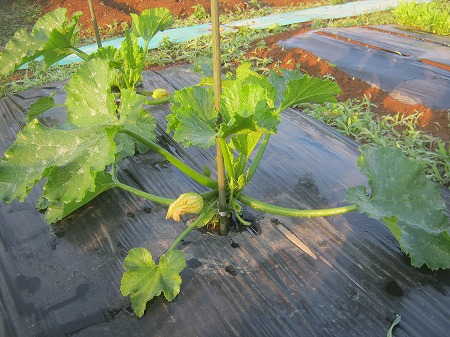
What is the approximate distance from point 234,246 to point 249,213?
22 cm

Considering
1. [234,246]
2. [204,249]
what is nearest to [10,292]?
[204,249]

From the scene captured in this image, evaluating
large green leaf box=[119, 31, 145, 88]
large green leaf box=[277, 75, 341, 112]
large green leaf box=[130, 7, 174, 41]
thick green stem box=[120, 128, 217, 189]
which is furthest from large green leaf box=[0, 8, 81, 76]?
large green leaf box=[277, 75, 341, 112]

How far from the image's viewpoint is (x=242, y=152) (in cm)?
172

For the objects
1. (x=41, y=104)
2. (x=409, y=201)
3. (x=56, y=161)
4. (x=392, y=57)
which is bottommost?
(x=392, y=57)

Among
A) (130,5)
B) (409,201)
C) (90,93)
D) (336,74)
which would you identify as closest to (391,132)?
(336,74)

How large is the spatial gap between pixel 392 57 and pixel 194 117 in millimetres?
3210

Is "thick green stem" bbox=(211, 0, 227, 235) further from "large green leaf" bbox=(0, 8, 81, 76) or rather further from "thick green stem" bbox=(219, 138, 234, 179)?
"large green leaf" bbox=(0, 8, 81, 76)

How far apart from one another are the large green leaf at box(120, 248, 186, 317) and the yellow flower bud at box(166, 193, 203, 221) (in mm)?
243

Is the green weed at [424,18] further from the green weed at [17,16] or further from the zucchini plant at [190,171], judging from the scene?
the green weed at [17,16]

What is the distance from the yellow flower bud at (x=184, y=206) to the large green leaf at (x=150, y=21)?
1800 mm

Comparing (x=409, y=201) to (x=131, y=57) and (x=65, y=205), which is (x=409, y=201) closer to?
(x=65, y=205)

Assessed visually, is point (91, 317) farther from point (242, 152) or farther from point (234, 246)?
point (242, 152)

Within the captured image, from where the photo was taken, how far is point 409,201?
60.7 inches

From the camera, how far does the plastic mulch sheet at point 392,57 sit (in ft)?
11.2
